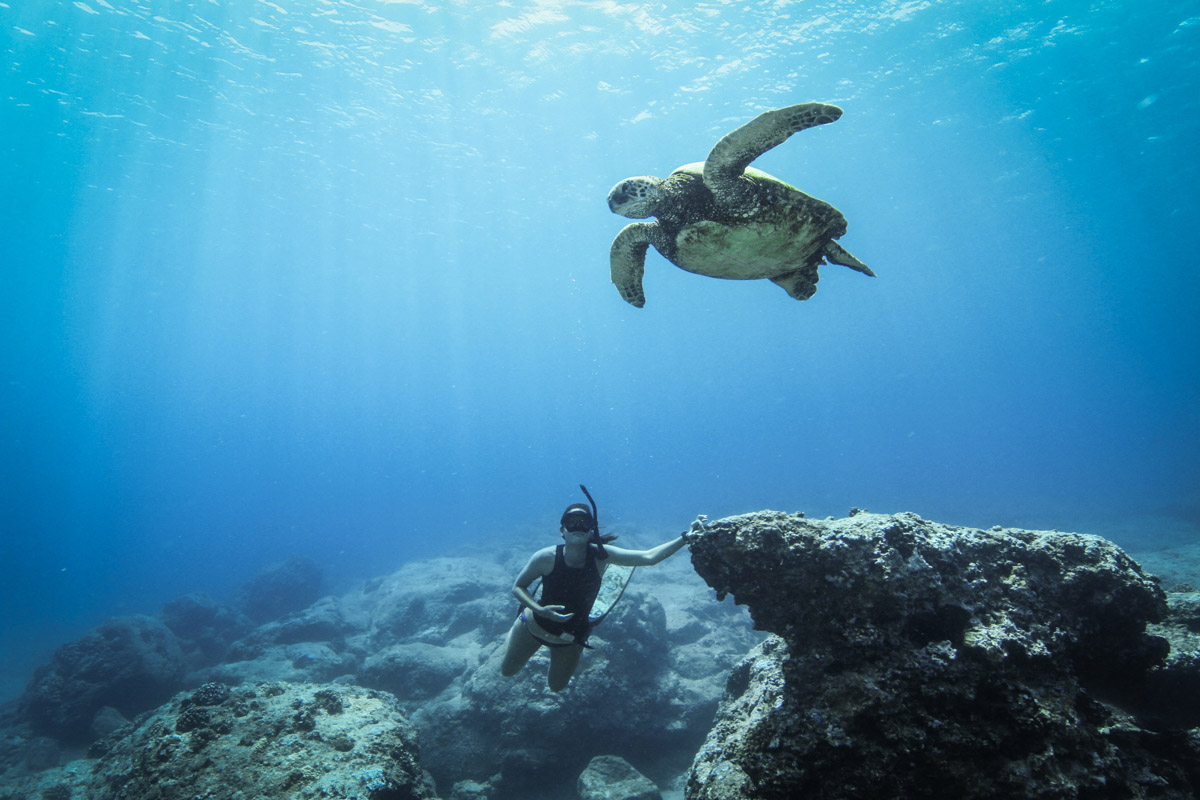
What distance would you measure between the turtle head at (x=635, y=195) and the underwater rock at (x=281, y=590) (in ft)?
82.4

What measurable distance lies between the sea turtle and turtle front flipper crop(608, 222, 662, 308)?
2 cm

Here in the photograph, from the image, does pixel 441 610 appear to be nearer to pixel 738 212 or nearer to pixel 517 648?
pixel 517 648

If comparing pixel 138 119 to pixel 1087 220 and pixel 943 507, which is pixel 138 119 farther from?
pixel 1087 220

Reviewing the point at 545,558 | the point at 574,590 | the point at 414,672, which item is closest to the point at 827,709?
the point at 574,590

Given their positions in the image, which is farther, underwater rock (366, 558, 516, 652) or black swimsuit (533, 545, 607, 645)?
underwater rock (366, 558, 516, 652)

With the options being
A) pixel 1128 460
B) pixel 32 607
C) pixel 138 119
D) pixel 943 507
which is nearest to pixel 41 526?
pixel 32 607

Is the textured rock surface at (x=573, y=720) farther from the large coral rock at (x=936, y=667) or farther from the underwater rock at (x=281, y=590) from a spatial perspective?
the underwater rock at (x=281, y=590)

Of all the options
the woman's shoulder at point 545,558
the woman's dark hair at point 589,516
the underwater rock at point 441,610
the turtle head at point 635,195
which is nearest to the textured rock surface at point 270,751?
the woman's shoulder at point 545,558

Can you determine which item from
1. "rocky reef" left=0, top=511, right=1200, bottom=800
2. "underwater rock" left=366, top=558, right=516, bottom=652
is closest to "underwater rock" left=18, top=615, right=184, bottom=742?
"underwater rock" left=366, top=558, right=516, bottom=652

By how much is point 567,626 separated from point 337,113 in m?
33.8

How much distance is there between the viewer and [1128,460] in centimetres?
5650

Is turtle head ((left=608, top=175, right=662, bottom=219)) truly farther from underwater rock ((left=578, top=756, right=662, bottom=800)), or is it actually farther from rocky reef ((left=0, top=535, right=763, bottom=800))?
underwater rock ((left=578, top=756, right=662, bottom=800))

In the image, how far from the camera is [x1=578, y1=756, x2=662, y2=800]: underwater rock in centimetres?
530

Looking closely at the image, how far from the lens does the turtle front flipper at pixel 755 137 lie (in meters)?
3.48
